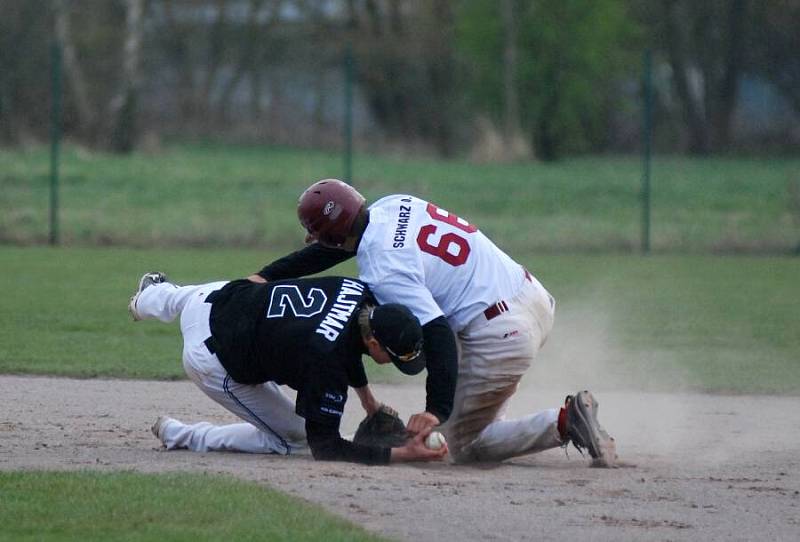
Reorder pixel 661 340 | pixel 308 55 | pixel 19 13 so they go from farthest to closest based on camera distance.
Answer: pixel 308 55
pixel 19 13
pixel 661 340

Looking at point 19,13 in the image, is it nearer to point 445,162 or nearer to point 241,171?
point 241,171

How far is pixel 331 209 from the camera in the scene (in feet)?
22.0

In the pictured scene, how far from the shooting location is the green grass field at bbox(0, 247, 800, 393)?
10305 millimetres

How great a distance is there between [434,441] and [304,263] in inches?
61.6

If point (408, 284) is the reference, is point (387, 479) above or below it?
below

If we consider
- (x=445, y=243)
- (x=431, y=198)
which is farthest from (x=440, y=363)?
(x=431, y=198)

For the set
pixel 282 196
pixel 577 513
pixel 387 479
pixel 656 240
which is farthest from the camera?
pixel 282 196

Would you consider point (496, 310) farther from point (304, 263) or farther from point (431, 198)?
point (431, 198)

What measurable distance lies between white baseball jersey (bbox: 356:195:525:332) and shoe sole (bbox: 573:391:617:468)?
0.69 m

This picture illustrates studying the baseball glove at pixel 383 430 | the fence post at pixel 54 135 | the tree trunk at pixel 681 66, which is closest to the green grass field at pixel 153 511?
the baseball glove at pixel 383 430

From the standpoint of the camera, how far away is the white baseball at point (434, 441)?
647cm

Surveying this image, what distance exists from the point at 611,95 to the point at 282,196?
13.5 meters

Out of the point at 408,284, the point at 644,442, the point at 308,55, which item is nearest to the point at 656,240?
the point at 644,442

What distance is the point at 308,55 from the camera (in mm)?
41688
